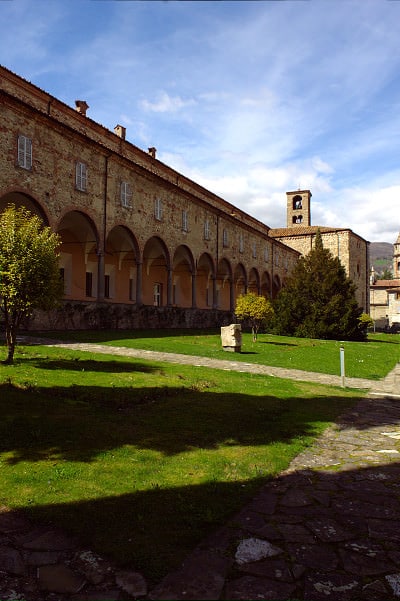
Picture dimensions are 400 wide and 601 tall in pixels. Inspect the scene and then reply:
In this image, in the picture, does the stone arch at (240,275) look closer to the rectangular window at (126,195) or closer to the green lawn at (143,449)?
the rectangular window at (126,195)

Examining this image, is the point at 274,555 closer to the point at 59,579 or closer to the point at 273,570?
the point at 273,570

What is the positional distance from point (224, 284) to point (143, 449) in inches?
1497

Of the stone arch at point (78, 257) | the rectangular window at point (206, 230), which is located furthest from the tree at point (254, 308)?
the rectangular window at point (206, 230)

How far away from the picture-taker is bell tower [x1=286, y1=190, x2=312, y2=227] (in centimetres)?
6050

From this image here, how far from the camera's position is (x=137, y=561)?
8.26ft

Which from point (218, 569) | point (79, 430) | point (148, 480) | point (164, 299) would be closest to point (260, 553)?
point (218, 569)

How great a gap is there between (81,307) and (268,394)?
13.1 metres

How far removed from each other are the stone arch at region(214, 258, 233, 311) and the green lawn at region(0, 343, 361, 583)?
92.0 feet

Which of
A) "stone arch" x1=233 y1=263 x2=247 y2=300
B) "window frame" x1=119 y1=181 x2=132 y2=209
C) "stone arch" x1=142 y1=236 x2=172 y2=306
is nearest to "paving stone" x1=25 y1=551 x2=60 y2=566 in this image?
"window frame" x1=119 y1=181 x2=132 y2=209

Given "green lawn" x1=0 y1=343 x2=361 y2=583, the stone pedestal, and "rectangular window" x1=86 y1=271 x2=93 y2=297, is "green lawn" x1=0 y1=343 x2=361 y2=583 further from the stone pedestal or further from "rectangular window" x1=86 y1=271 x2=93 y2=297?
"rectangular window" x1=86 y1=271 x2=93 y2=297

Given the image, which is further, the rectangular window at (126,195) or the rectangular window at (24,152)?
the rectangular window at (126,195)

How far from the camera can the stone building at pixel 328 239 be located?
54.4 m

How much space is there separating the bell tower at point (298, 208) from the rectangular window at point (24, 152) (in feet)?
157

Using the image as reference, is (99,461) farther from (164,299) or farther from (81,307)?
(164,299)
